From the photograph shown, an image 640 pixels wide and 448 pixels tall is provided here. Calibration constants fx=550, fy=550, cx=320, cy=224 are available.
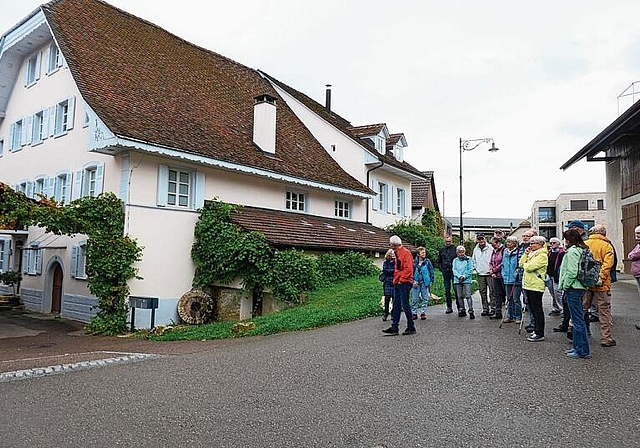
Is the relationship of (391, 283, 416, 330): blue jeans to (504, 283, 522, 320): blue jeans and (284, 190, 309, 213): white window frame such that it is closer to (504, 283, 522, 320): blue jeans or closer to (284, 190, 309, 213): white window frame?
(504, 283, 522, 320): blue jeans

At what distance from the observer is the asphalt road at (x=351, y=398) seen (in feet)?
15.9

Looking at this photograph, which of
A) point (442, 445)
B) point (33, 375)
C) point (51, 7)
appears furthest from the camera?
point (51, 7)

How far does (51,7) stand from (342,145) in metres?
13.1

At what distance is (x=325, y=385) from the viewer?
6645 mm

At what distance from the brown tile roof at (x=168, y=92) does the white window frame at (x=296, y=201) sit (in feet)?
2.98

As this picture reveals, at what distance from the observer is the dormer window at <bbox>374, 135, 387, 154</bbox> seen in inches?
1133

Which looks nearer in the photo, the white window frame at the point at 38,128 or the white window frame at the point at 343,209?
the white window frame at the point at 38,128

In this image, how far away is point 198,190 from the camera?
17.3 m

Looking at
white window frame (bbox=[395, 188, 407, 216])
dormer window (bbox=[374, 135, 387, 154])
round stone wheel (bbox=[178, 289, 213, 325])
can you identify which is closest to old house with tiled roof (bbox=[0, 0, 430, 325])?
round stone wheel (bbox=[178, 289, 213, 325])

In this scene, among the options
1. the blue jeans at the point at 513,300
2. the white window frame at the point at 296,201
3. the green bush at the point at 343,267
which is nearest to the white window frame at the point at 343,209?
the white window frame at the point at 296,201

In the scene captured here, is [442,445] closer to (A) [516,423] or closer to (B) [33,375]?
(A) [516,423]

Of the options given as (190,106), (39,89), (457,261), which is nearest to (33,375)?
(457,261)

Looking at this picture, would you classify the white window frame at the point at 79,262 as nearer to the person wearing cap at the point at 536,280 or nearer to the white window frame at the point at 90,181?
the white window frame at the point at 90,181

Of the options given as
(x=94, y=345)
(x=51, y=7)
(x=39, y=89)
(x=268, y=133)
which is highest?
(x=51, y=7)
